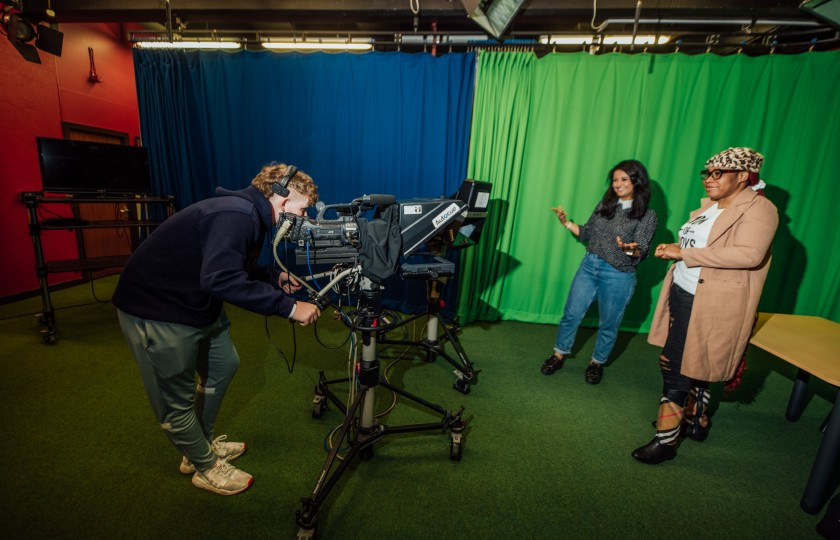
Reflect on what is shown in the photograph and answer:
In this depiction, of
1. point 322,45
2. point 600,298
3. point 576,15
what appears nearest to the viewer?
point 600,298

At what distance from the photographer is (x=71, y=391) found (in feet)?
7.39

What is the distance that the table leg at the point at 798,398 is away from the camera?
7.44ft

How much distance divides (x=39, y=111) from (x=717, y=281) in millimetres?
6321

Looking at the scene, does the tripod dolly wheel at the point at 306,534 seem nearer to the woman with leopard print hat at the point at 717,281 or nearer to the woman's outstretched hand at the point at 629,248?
the woman with leopard print hat at the point at 717,281

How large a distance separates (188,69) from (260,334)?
10.0ft

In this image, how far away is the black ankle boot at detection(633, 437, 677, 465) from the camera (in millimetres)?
1851

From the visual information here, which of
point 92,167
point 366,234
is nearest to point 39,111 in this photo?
point 92,167

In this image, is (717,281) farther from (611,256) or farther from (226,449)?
(226,449)

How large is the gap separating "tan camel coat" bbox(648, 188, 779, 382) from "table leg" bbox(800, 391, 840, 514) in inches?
14.5

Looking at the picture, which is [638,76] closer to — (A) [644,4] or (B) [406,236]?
(A) [644,4]

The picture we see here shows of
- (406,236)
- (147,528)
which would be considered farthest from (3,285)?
(406,236)

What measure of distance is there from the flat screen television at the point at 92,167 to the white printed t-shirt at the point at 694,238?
4818 mm

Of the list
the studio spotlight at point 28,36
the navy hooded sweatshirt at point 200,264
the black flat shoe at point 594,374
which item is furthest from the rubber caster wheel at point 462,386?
the studio spotlight at point 28,36

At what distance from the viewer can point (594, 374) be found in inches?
104
